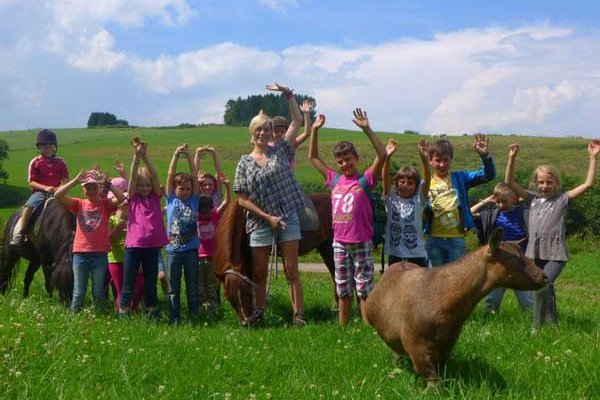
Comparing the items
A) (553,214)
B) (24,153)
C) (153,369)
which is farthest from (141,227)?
(24,153)

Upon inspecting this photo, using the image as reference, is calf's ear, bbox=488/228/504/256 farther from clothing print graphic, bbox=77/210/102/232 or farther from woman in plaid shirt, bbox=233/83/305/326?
clothing print graphic, bbox=77/210/102/232

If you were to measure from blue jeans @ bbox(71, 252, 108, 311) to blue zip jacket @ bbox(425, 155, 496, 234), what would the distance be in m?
3.85

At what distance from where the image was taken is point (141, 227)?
714 centimetres

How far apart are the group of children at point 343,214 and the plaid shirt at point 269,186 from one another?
12 mm

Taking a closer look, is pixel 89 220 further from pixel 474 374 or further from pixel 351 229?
pixel 474 374

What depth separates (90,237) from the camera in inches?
286

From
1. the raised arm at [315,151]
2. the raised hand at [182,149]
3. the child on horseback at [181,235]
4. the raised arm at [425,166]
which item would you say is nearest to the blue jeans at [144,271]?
the child on horseback at [181,235]

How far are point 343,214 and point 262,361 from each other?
2098mm

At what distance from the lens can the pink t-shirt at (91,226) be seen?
725 centimetres

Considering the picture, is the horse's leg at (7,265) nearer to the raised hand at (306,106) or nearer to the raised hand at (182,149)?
the raised hand at (182,149)

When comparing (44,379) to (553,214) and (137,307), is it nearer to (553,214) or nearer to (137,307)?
(137,307)

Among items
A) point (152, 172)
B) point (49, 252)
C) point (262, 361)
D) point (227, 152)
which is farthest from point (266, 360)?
point (227, 152)

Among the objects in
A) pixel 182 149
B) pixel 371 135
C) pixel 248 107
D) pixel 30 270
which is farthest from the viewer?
pixel 248 107

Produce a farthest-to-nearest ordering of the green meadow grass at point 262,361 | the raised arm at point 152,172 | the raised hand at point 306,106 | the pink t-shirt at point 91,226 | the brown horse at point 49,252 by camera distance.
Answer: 1. the brown horse at point 49,252
2. the raised hand at point 306,106
3. the pink t-shirt at point 91,226
4. the raised arm at point 152,172
5. the green meadow grass at point 262,361
